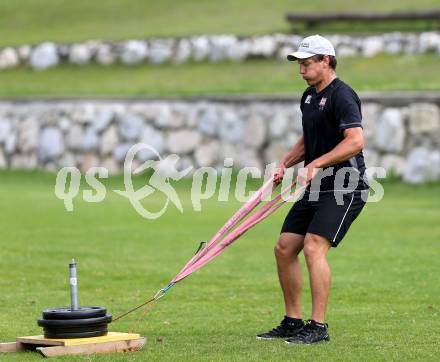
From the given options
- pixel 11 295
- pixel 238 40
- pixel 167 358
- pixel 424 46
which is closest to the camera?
pixel 167 358

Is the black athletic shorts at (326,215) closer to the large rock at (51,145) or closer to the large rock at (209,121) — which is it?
the large rock at (209,121)

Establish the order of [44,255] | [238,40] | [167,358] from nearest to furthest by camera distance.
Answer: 1. [167,358]
2. [44,255]
3. [238,40]

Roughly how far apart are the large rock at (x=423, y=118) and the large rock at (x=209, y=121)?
4212 millimetres

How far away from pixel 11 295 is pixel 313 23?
2058 cm

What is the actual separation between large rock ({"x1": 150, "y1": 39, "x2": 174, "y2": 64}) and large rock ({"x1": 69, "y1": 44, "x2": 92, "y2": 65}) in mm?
1898

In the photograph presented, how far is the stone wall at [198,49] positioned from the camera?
2995cm

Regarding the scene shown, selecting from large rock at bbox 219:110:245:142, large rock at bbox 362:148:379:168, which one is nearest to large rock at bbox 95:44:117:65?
large rock at bbox 219:110:245:142

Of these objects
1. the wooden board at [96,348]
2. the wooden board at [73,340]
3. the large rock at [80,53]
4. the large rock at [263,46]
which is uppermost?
the large rock at [80,53]

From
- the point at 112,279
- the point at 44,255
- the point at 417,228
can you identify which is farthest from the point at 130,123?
the point at 112,279

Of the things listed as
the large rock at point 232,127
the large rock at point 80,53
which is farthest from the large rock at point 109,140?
the large rock at point 80,53

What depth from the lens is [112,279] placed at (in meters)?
14.2

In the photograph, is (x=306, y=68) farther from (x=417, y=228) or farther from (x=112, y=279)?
(x=417, y=228)

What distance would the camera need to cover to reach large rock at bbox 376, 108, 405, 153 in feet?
80.6

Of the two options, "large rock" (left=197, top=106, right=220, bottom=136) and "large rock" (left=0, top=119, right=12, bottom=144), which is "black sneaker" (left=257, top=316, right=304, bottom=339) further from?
"large rock" (left=0, top=119, right=12, bottom=144)
